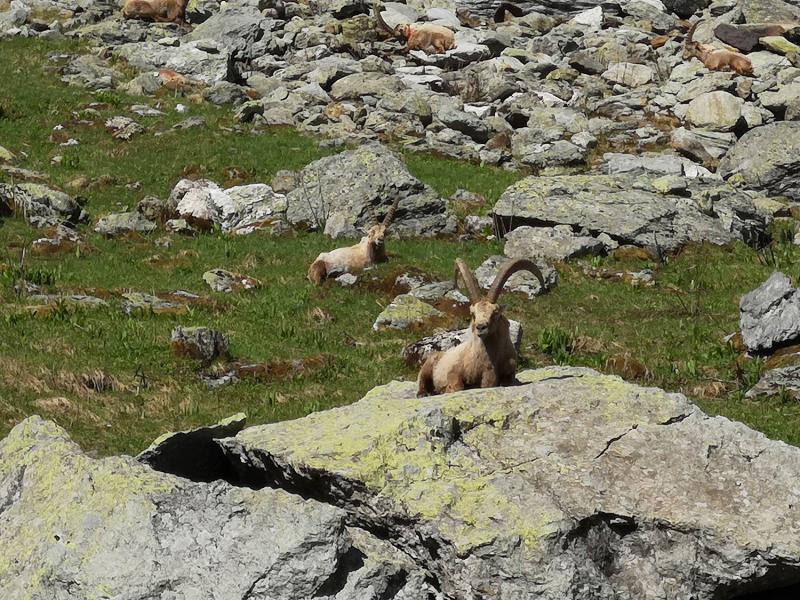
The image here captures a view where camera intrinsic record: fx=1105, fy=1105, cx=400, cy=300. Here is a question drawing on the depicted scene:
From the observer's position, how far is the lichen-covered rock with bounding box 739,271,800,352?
1823 cm

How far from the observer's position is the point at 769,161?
33250 mm

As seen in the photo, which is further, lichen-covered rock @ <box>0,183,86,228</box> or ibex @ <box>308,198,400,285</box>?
lichen-covered rock @ <box>0,183,86,228</box>

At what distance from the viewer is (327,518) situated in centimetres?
872

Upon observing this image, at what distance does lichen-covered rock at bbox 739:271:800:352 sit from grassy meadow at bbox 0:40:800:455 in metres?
0.45

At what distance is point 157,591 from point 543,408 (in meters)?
4.10

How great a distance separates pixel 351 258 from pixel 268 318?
15.0ft

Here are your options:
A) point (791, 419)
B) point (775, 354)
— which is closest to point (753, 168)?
point (775, 354)

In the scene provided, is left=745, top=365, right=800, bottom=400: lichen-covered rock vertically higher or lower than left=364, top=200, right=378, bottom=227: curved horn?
higher

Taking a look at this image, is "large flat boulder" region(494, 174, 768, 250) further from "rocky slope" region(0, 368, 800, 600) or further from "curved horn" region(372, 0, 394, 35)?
"curved horn" region(372, 0, 394, 35)

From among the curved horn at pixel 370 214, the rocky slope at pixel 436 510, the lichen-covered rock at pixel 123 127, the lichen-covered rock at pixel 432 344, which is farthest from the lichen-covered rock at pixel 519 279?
the lichen-covered rock at pixel 123 127

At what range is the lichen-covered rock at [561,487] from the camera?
895 centimetres

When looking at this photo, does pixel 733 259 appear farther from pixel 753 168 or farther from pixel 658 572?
pixel 658 572

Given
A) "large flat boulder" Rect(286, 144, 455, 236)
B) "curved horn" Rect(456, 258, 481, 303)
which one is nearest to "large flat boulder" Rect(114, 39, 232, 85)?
"large flat boulder" Rect(286, 144, 455, 236)

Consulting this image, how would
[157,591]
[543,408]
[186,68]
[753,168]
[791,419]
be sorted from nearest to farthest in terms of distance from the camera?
[157,591]
[543,408]
[791,419]
[753,168]
[186,68]
